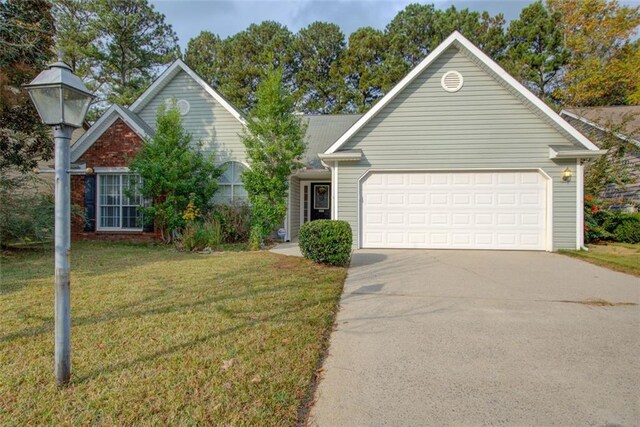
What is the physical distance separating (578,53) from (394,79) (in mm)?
11635

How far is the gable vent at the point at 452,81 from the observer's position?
10.0 metres

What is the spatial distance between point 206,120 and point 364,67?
17.9m

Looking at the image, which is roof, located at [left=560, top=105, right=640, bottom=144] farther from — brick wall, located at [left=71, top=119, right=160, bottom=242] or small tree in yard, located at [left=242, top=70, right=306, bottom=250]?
brick wall, located at [left=71, top=119, right=160, bottom=242]

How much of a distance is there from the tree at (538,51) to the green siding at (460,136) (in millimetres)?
15729

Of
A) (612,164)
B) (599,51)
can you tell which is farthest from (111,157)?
(599,51)

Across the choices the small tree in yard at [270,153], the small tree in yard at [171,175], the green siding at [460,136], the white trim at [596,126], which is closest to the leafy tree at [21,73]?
the small tree in yard at [171,175]

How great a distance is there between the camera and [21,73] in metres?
9.22

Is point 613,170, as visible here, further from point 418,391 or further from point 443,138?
point 418,391

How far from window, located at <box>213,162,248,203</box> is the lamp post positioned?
9.92m

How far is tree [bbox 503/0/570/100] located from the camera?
23.1m

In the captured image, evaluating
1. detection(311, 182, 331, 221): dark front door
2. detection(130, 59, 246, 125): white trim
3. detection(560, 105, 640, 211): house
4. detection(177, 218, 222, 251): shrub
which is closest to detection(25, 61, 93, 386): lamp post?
detection(177, 218, 222, 251): shrub

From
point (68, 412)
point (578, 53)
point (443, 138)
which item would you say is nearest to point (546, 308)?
point (68, 412)

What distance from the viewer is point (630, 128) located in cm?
1620

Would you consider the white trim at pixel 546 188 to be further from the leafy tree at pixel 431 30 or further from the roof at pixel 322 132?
the leafy tree at pixel 431 30
